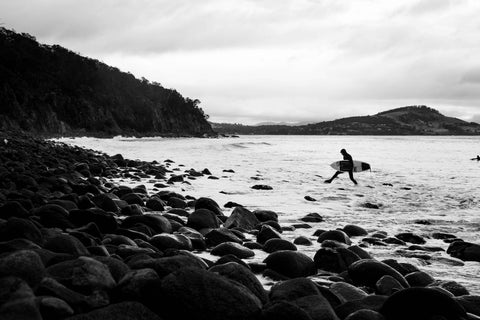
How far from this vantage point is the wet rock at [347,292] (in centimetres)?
365

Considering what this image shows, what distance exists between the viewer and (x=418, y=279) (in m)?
4.35

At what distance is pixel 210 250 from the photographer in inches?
214

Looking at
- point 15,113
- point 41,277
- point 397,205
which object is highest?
point 15,113

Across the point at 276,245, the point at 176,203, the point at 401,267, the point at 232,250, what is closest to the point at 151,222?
the point at 232,250

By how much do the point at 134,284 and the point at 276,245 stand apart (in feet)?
9.75

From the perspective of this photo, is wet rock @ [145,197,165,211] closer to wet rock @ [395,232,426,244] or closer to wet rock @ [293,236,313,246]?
wet rock @ [293,236,313,246]

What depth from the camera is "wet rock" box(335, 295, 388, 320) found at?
3.14m

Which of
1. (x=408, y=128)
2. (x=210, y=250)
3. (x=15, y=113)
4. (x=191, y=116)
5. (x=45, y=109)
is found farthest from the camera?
(x=408, y=128)

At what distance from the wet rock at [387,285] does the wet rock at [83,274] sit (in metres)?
2.39

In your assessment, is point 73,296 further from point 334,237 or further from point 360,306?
point 334,237

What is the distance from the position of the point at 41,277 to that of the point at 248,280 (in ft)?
4.74

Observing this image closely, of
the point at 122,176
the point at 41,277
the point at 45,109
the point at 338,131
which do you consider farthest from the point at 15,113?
the point at 338,131

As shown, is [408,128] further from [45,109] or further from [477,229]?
[477,229]

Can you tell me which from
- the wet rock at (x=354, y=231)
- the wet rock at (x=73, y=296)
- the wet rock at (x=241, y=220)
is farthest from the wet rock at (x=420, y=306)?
the wet rock at (x=241, y=220)
